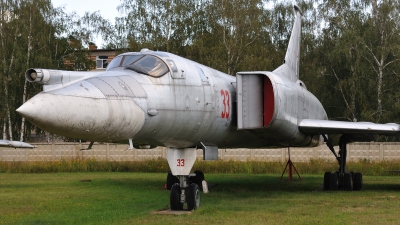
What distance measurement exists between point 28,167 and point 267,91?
15.7 metres

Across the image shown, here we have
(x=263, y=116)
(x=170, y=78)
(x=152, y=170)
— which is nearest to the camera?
(x=170, y=78)

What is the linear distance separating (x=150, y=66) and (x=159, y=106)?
0.82 m

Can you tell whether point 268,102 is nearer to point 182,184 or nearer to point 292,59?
point 182,184

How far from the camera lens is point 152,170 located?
80.4 ft

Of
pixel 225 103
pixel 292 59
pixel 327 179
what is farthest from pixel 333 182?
pixel 225 103

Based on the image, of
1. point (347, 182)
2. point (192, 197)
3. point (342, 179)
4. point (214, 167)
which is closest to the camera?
point (192, 197)

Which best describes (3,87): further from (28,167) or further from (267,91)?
(267,91)

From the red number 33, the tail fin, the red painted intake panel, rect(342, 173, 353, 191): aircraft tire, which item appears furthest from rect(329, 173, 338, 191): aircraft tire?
the red number 33

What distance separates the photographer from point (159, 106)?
9.08m

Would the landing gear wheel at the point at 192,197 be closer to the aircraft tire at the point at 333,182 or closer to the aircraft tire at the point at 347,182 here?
the aircraft tire at the point at 333,182

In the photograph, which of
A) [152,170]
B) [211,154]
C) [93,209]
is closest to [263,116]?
[211,154]

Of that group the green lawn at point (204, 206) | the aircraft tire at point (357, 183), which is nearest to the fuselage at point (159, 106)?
the green lawn at point (204, 206)

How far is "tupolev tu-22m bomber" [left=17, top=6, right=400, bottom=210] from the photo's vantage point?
7398 mm

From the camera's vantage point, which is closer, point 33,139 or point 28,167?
point 28,167
